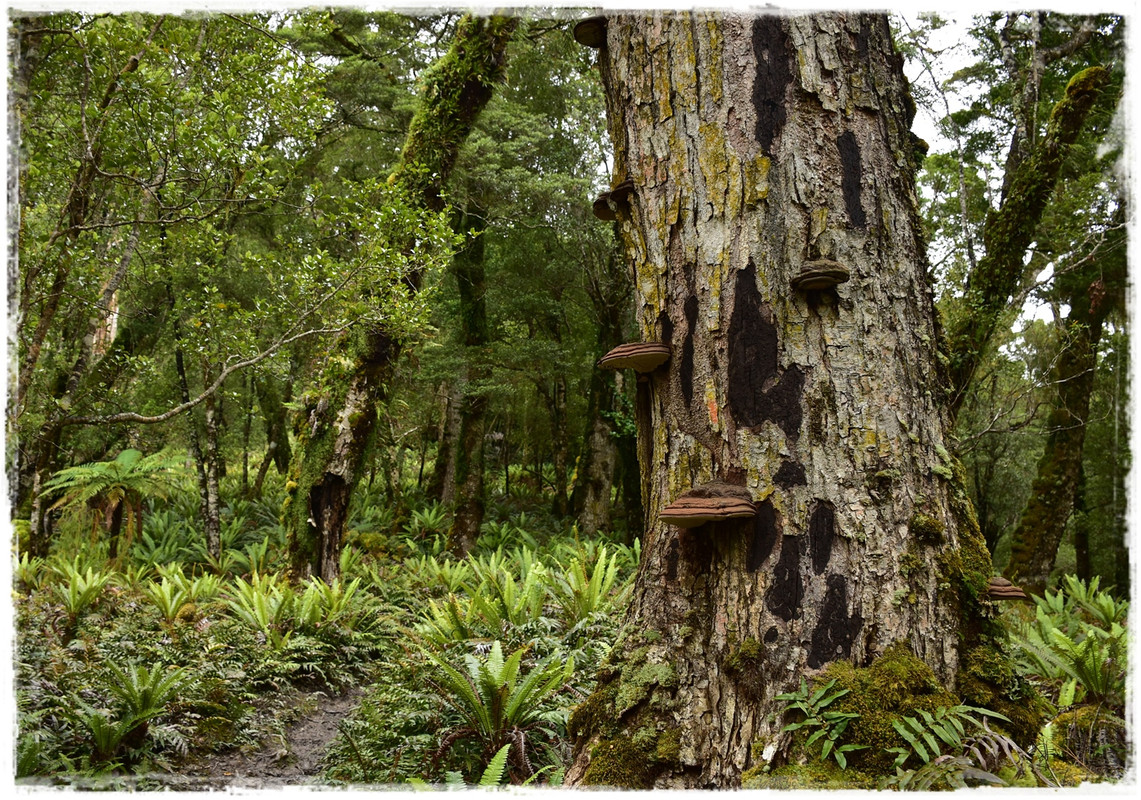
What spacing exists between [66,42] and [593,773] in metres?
5.87

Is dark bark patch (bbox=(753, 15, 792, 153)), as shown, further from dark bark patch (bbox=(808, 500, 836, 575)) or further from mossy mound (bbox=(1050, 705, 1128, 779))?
mossy mound (bbox=(1050, 705, 1128, 779))

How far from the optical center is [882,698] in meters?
1.96

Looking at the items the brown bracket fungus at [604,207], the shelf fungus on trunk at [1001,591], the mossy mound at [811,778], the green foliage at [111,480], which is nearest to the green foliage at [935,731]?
the mossy mound at [811,778]

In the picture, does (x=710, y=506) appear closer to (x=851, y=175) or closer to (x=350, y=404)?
(x=851, y=175)

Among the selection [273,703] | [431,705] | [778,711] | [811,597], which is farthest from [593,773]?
[273,703]

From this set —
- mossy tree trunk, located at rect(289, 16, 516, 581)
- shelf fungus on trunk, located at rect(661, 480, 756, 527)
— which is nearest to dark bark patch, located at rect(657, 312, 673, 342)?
shelf fungus on trunk, located at rect(661, 480, 756, 527)

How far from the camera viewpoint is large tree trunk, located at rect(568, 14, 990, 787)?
6.86ft

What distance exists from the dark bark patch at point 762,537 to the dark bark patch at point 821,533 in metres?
0.11

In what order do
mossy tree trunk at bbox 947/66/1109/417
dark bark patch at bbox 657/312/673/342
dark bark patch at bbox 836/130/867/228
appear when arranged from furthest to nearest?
mossy tree trunk at bbox 947/66/1109/417
dark bark patch at bbox 657/312/673/342
dark bark patch at bbox 836/130/867/228

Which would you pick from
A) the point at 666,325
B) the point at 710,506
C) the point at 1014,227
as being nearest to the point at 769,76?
the point at 666,325

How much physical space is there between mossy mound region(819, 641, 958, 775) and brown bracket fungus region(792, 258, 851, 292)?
1.13 m

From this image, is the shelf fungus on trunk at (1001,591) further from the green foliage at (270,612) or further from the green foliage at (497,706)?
the green foliage at (270,612)

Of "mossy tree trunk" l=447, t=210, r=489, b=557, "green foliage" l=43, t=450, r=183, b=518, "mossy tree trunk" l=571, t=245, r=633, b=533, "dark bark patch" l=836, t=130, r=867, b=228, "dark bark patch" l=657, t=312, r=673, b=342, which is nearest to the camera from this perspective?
"dark bark patch" l=836, t=130, r=867, b=228

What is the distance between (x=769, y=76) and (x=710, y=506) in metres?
1.51
